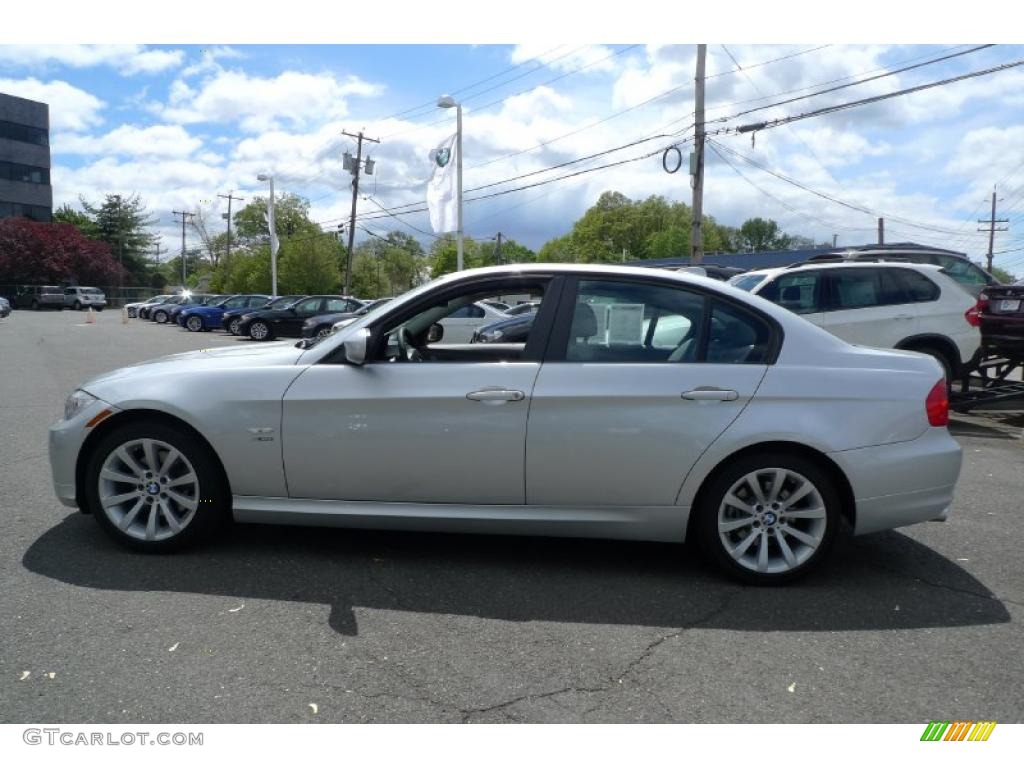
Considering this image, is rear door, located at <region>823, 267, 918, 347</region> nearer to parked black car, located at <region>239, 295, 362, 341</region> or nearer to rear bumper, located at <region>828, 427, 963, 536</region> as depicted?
rear bumper, located at <region>828, 427, 963, 536</region>

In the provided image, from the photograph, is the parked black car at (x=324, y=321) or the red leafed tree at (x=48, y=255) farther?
the red leafed tree at (x=48, y=255)

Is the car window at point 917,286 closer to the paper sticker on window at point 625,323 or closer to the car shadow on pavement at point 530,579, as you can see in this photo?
the car shadow on pavement at point 530,579

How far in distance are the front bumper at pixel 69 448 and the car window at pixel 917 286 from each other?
331 inches

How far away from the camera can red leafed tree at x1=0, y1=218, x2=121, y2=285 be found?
57.6 m

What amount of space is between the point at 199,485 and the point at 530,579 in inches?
72.9

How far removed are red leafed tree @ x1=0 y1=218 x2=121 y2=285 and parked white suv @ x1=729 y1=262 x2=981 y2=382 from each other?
63.8 metres

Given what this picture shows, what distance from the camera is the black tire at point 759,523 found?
3.86 m

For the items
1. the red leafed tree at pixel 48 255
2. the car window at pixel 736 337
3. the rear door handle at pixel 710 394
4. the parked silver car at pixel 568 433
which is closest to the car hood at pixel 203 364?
the parked silver car at pixel 568 433

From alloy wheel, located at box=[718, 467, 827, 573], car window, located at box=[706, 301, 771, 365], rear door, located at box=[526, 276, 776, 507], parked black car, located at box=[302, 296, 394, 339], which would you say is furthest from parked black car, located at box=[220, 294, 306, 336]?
alloy wheel, located at box=[718, 467, 827, 573]

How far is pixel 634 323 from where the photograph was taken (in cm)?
407

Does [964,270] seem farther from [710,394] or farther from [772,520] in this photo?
[710,394]

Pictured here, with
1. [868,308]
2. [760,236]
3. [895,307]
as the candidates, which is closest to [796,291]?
[868,308]

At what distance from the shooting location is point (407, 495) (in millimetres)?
4000
